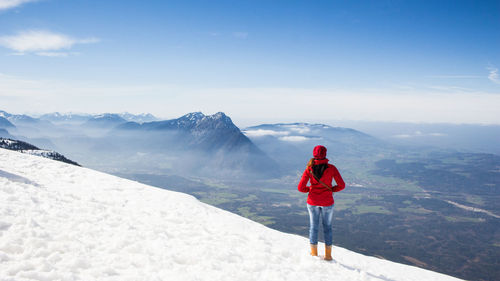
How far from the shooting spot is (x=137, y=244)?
919 centimetres

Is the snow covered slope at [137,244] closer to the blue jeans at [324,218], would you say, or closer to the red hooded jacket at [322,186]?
the blue jeans at [324,218]

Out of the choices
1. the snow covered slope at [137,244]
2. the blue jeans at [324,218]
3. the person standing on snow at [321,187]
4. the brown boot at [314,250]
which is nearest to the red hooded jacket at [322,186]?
the person standing on snow at [321,187]

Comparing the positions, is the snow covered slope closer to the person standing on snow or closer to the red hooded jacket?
the person standing on snow

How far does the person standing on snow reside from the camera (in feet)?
31.8

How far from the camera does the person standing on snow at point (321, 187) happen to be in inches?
381

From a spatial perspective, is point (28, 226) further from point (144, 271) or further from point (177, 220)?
point (177, 220)

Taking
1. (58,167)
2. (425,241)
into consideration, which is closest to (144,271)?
(58,167)

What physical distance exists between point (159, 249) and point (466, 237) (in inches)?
10048

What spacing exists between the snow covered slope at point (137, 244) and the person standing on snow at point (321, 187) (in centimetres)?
143

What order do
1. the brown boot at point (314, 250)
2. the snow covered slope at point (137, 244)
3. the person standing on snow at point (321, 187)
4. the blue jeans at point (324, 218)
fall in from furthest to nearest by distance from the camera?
the brown boot at point (314, 250), the blue jeans at point (324, 218), the person standing on snow at point (321, 187), the snow covered slope at point (137, 244)

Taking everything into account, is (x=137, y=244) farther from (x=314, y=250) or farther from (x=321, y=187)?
(x=321, y=187)

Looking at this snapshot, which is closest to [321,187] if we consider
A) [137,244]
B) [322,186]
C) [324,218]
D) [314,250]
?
[322,186]

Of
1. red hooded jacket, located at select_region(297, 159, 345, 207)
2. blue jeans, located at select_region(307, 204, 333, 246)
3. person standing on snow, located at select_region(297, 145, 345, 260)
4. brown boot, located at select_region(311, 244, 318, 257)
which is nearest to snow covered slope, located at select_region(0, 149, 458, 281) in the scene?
brown boot, located at select_region(311, 244, 318, 257)

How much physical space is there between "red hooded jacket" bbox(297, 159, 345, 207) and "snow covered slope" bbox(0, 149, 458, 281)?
2.24 m
